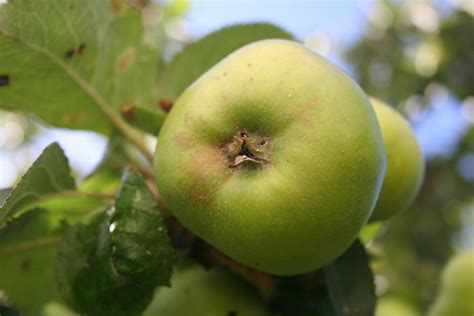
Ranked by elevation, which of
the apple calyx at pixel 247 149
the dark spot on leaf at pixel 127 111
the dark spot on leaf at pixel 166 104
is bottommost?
the dark spot on leaf at pixel 127 111

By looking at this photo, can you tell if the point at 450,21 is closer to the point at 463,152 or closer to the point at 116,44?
the point at 463,152

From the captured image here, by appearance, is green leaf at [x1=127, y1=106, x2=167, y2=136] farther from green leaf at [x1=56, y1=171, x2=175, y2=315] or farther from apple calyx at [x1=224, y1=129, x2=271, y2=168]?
apple calyx at [x1=224, y1=129, x2=271, y2=168]

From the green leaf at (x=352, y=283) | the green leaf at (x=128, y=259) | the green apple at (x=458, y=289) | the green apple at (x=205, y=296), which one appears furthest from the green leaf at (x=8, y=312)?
the green apple at (x=458, y=289)

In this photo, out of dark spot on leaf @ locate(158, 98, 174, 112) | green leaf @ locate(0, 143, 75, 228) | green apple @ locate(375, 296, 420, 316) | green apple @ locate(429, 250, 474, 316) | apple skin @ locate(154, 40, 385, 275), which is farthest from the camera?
green apple @ locate(375, 296, 420, 316)

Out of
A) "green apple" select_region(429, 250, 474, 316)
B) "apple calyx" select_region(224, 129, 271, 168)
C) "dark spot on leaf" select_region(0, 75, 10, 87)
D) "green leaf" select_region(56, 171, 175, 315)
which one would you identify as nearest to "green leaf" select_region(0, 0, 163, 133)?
"dark spot on leaf" select_region(0, 75, 10, 87)

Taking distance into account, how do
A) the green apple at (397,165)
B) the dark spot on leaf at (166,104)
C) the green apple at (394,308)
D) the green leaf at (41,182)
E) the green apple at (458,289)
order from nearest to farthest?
1. the green leaf at (41,182)
2. the green apple at (397,165)
3. the dark spot on leaf at (166,104)
4. the green apple at (458,289)
5. the green apple at (394,308)

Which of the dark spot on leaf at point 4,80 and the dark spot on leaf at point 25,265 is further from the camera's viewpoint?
the dark spot on leaf at point 25,265

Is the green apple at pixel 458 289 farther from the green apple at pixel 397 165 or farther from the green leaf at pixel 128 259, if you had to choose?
the green leaf at pixel 128 259
